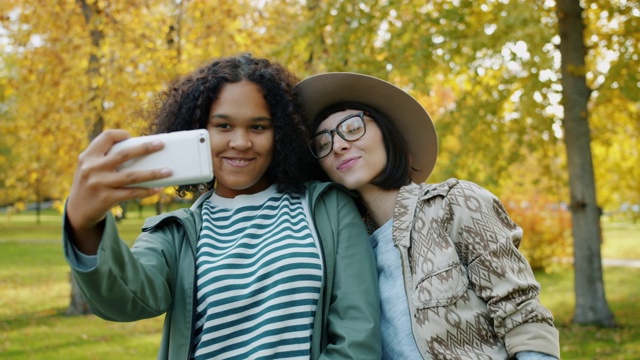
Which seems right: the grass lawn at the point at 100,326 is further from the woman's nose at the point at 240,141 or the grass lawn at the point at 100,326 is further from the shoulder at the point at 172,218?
the woman's nose at the point at 240,141

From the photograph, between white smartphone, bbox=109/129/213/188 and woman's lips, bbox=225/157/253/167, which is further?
woman's lips, bbox=225/157/253/167

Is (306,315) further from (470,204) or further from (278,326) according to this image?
(470,204)

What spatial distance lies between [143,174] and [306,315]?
0.74 m

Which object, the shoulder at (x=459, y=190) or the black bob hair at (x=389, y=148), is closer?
the shoulder at (x=459, y=190)

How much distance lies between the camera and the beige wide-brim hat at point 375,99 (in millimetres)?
2432

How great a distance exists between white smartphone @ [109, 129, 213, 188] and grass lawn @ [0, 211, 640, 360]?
634cm

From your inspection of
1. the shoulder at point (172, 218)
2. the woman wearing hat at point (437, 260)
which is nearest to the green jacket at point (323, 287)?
the shoulder at point (172, 218)

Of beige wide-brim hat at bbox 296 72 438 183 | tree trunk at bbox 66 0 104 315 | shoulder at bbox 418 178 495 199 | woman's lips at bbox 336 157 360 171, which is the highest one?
tree trunk at bbox 66 0 104 315

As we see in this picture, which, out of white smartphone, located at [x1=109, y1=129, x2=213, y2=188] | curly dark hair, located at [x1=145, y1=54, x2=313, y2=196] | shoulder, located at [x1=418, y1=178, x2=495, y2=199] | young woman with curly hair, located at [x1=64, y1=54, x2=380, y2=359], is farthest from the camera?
curly dark hair, located at [x1=145, y1=54, x2=313, y2=196]

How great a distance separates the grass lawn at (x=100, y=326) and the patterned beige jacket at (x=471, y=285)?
18.1 feet

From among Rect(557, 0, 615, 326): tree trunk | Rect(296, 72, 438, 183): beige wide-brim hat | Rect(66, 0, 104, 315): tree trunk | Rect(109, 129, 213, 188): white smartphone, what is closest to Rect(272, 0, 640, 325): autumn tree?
Rect(557, 0, 615, 326): tree trunk

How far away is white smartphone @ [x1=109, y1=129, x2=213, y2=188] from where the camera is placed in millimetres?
1467

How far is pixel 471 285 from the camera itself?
6.61ft

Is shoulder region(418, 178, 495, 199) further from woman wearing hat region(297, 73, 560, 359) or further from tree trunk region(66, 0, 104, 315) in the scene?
tree trunk region(66, 0, 104, 315)
